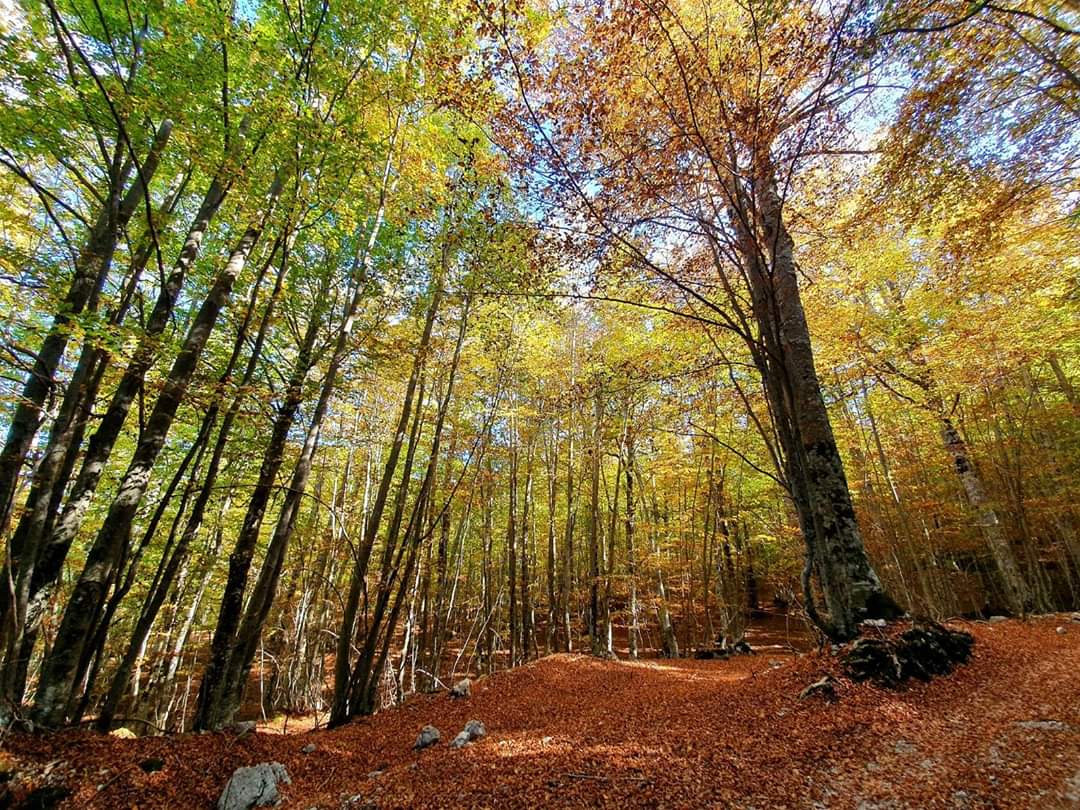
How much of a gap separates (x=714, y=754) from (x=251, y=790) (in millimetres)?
3234

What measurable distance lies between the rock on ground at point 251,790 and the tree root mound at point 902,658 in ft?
14.3

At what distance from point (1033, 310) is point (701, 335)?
5171 millimetres

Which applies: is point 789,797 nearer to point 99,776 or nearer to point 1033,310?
point 99,776

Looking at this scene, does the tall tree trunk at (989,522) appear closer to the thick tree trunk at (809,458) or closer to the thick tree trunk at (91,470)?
the thick tree trunk at (809,458)

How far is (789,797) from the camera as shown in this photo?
6.49ft

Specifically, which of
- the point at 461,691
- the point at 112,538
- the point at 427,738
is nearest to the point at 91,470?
the point at 112,538

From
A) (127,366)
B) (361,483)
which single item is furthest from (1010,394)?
(361,483)

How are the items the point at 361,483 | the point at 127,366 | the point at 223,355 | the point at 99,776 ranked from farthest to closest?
the point at 361,483
the point at 223,355
the point at 127,366
the point at 99,776

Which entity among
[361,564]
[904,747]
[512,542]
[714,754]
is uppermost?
[512,542]

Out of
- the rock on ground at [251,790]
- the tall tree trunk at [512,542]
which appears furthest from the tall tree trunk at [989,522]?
the rock on ground at [251,790]

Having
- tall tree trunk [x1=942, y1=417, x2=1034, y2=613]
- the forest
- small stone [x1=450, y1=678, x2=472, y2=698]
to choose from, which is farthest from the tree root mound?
tall tree trunk [x1=942, y1=417, x2=1034, y2=613]

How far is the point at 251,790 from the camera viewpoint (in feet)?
9.74

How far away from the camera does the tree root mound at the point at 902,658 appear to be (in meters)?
3.09

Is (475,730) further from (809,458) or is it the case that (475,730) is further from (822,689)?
(809,458)
